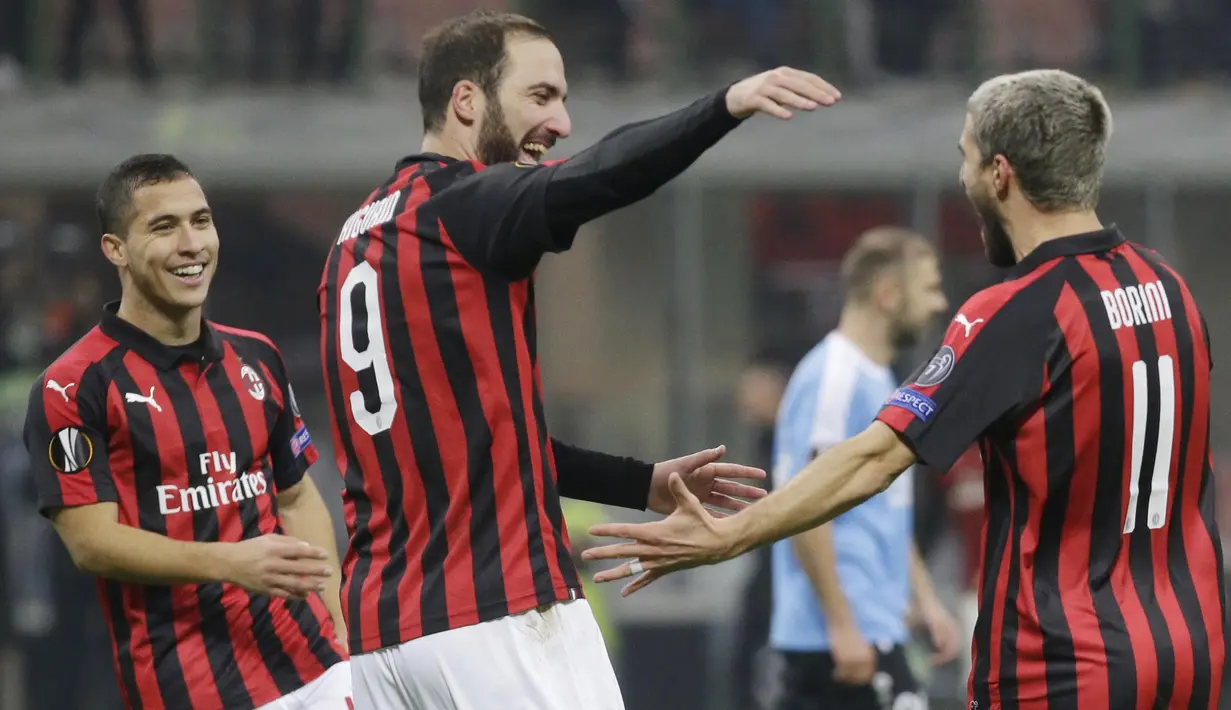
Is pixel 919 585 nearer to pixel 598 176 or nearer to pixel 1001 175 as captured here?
pixel 1001 175

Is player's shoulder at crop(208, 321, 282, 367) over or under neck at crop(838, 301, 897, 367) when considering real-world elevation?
over

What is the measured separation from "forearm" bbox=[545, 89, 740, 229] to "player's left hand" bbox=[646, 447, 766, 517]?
85 centimetres

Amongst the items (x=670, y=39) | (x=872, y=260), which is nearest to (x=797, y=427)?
(x=872, y=260)

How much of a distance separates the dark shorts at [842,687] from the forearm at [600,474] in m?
2.10

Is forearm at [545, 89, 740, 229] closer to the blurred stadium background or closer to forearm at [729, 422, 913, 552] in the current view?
forearm at [729, 422, 913, 552]

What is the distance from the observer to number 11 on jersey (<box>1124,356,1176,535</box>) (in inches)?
124

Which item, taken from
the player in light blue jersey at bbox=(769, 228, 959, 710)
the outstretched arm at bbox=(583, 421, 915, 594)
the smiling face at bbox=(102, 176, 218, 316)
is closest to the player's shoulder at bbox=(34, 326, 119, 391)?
the smiling face at bbox=(102, 176, 218, 316)

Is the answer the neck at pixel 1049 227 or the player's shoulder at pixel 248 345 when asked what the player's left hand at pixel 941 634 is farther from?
the neck at pixel 1049 227

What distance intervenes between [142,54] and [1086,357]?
26.1ft

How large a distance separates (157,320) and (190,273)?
0.49 ft

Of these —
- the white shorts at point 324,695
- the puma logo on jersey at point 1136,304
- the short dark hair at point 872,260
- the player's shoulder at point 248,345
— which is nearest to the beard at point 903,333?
the short dark hair at point 872,260

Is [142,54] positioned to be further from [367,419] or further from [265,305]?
[367,419]

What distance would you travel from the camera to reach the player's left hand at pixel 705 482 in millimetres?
3656

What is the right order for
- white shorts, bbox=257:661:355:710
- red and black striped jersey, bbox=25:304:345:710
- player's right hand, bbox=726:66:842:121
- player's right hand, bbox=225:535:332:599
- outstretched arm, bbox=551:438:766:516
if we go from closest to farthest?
player's right hand, bbox=726:66:842:121 → player's right hand, bbox=225:535:332:599 → outstretched arm, bbox=551:438:766:516 → red and black striped jersey, bbox=25:304:345:710 → white shorts, bbox=257:661:355:710
